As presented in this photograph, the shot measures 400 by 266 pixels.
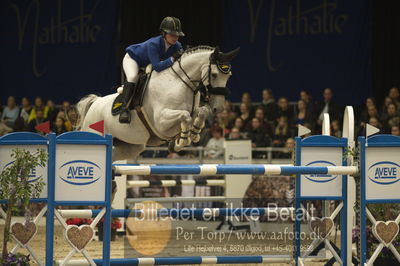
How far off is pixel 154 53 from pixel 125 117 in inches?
23.0

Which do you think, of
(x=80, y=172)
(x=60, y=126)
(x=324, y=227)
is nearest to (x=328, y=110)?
(x=60, y=126)

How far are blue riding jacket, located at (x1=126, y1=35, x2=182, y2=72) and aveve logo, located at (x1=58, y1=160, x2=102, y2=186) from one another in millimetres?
1958

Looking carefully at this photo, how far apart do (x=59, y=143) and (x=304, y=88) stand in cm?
897

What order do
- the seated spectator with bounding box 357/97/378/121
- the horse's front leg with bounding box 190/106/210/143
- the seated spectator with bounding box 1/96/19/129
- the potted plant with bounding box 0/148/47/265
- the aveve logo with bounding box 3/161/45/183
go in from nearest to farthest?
the potted plant with bounding box 0/148/47/265 < the aveve logo with bounding box 3/161/45/183 < the horse's front leg with bounding box 190/106/210/143 < the seated spectator with bounding box 357/97/378/121 < the seated spectator with bounding box 1/96/19/129

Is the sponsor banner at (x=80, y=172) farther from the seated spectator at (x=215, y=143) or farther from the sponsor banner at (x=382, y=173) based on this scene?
the seated spectator at (x=215, y=143)

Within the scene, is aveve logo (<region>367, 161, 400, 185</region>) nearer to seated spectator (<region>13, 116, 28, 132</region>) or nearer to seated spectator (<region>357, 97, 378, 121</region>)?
seated spectator (<region>357, 97, 378, 121</region>)

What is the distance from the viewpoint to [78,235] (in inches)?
169

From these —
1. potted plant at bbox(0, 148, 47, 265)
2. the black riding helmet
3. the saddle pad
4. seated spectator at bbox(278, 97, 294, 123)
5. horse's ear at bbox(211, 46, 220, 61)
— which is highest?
the black riding helmet

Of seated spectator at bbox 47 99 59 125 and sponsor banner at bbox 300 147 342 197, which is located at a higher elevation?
seated spectator at bbox 47 99 59 125

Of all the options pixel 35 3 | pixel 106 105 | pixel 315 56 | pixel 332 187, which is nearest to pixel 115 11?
pixel 35 3

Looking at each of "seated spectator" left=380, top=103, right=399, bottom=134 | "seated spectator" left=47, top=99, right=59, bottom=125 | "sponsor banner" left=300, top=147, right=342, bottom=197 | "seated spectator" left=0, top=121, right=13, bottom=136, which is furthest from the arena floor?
"seated spectator" left=47, top=99, right=59, bottom=125

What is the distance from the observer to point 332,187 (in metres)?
5.12

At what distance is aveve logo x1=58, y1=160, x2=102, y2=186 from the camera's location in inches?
168

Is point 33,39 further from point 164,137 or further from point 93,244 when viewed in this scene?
point 164,137
